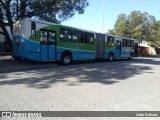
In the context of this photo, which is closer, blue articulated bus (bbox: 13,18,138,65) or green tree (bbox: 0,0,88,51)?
blue articulated bus (bbox: 13,18,138,65)

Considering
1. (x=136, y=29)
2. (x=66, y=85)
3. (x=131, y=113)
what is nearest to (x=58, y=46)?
(x=66, y=85)

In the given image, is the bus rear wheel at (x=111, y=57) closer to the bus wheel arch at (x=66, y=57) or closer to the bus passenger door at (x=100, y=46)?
the bus passenger door at (x=100, y=46)

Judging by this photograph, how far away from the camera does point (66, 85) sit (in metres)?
10.8

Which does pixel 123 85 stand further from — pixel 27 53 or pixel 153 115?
pixel 27 53

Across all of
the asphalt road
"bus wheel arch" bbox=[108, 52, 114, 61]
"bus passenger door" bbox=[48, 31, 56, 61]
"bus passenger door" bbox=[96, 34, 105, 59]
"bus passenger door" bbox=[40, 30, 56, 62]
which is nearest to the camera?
the asphalt road

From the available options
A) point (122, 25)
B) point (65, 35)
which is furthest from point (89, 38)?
point (122, 25)

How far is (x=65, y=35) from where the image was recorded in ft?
66.8

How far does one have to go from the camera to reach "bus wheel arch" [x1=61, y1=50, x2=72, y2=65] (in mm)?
20312

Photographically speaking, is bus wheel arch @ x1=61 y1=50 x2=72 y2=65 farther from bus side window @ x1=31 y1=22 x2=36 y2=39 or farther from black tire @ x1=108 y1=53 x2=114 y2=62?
black tire @ x1=108 y1=53 x2=114 y2=62

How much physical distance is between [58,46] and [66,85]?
30.0ft

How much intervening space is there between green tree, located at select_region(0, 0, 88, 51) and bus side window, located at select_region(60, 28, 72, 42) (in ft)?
9.16

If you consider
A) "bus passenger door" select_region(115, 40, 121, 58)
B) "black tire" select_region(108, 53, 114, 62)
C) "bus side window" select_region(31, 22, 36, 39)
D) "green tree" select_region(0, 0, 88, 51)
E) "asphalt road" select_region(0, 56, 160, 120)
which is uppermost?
"green tree" select_region(0, 0, 88, 51)

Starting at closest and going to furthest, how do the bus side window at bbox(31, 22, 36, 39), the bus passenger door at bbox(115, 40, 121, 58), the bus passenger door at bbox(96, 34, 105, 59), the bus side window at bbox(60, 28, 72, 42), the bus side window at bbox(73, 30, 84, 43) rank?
the bus side window at bbox(31, 22, 36, 39) → the bus side window at bbox(60, 28, 72, 42) → the bus side window at bbox(73, 30, 84, 43) → the bus passenger door at bbox(96, 34, 105, 59) → the bus passenger door at bbox(115, 40, 121, 58)

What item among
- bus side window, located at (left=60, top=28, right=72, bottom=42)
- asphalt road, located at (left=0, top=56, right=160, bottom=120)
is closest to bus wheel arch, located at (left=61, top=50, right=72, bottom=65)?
bus side window, located at (left=60, top=28, right=72, bottom=42)
